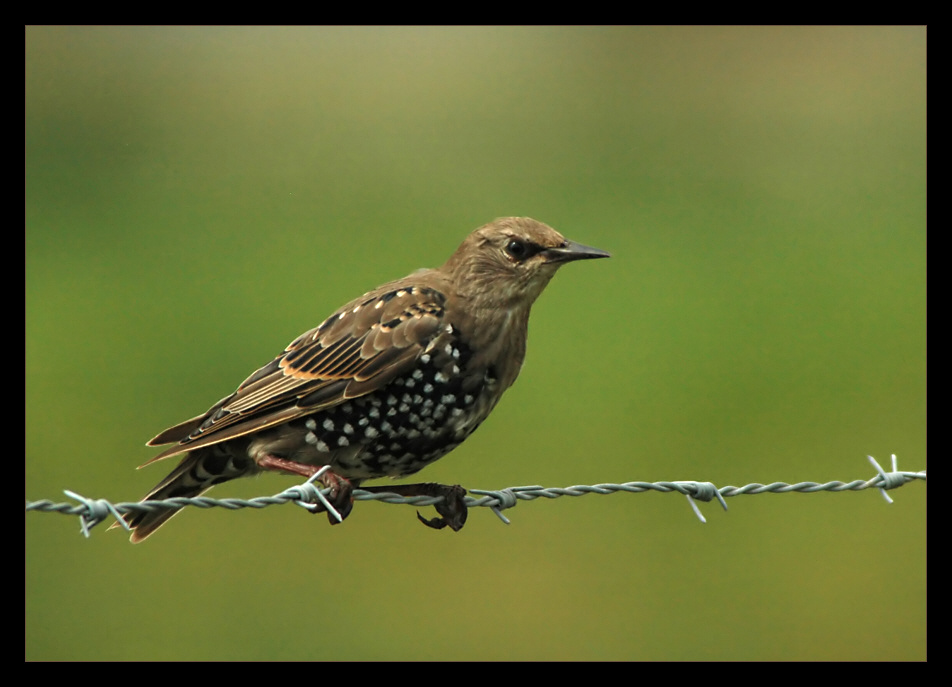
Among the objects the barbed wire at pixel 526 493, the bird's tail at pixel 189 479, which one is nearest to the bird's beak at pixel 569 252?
the barbed wire at pixel 526 493

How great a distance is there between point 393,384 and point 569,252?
110cm

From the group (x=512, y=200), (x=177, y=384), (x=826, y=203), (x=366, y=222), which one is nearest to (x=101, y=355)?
(x=177, y=384)

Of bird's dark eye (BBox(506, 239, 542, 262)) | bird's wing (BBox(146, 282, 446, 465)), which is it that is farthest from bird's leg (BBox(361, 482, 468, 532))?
bird's dark eye (BBox(506, 239, 542, 262))

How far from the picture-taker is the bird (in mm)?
6125

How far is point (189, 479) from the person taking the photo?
659cm

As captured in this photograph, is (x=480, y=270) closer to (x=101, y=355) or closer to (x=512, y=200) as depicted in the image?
(x=101, y=355)

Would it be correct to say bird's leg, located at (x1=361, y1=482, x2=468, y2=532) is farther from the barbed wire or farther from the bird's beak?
the bird's beak

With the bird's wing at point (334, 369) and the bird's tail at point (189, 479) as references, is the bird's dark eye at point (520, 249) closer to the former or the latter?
the bird's wing at point (334, 369)

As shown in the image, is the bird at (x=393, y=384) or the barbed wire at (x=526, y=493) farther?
the bird at (x=393, y=384)

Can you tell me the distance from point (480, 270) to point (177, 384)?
725 cm

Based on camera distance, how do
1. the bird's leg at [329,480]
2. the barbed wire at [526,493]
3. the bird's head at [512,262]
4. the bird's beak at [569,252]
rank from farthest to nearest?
the bird's head at [512,262] < the bird's beak at [569,252] < the bird's leg at [329,480] < the barbed wire at [526,493]

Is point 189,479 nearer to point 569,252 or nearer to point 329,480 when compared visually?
point 329,480

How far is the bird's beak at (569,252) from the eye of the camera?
245 inches

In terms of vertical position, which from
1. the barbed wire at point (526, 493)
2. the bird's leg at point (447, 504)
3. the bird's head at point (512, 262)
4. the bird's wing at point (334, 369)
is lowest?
the bird's leg at point (447, 504)
